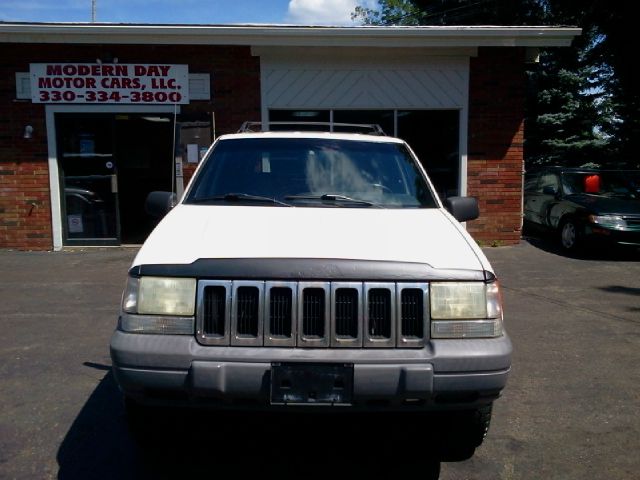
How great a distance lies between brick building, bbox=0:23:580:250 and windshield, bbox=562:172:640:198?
1.18 meters

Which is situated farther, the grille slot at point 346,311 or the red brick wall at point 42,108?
the red brick wall at point 42,108

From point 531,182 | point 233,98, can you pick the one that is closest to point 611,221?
point 531,182

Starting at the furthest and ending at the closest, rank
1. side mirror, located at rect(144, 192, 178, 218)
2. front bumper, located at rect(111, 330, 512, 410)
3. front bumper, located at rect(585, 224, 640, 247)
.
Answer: front bumper, located at rect(585, 224, 640, 247) < side mirror, located at rect(144, 192, 178, 218) < front bumper, located at rect(111, 330, 512, 410)

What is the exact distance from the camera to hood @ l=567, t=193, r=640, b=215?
10281mm

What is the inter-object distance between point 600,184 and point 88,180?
9494 millimetres

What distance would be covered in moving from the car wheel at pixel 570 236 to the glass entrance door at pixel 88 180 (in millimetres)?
8045

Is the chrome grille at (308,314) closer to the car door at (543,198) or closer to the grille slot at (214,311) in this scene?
the grille slot at (214,311)

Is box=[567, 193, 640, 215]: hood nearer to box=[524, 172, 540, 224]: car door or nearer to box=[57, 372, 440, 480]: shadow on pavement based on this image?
box=[524, 172, 540, 224]: car door

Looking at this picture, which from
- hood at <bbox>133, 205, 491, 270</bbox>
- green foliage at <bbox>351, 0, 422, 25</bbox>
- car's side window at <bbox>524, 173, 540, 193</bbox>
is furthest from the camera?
green foliage at <bbox>351, 0, 422, 25</bbox>

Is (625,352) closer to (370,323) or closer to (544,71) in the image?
(370,323)

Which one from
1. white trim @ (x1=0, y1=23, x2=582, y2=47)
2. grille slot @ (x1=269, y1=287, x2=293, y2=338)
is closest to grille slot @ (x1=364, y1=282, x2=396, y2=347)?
grille slot @ (x1=269, y1=287, x2=293, y2=338)

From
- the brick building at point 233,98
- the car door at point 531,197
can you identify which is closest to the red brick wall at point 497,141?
the brick building at point 233,98

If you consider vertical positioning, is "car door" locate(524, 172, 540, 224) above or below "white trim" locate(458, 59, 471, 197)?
below

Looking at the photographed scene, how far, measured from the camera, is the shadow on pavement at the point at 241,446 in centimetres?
334
